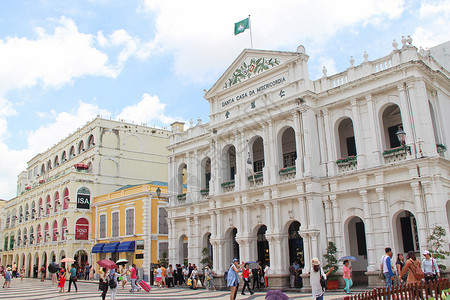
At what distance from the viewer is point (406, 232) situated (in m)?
21.1

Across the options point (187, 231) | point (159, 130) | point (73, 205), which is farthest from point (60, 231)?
point (187, 231)

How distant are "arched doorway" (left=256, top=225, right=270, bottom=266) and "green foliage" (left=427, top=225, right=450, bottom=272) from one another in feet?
34.2

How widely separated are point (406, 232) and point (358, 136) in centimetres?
513

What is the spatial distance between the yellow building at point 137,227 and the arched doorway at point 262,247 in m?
9.42

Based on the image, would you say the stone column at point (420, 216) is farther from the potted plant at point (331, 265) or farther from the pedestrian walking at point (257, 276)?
the pedestrian walking at point (257, 276)

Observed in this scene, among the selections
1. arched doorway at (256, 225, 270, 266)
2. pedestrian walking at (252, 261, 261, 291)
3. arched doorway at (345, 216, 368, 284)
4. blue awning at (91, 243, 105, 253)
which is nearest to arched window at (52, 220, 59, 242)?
blue awning at (91, 243, 105, 253)

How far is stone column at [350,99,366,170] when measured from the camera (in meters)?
21.1

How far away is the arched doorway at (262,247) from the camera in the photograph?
26.3m

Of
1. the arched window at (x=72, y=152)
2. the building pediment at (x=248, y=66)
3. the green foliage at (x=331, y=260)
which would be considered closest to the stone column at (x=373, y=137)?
the green foliage at (x=331, y=260)

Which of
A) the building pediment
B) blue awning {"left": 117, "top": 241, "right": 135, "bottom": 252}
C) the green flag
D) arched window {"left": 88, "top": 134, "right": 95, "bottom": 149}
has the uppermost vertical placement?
the green flag

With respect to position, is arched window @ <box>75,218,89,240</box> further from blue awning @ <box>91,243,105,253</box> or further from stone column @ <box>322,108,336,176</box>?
stone column @ <box>322,108,336,176</box>

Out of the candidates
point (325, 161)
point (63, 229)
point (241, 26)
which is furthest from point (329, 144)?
point (63, 229)

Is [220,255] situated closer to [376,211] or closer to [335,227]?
[335,227]

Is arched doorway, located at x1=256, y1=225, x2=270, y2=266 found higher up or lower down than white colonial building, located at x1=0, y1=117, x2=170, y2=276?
lower down
